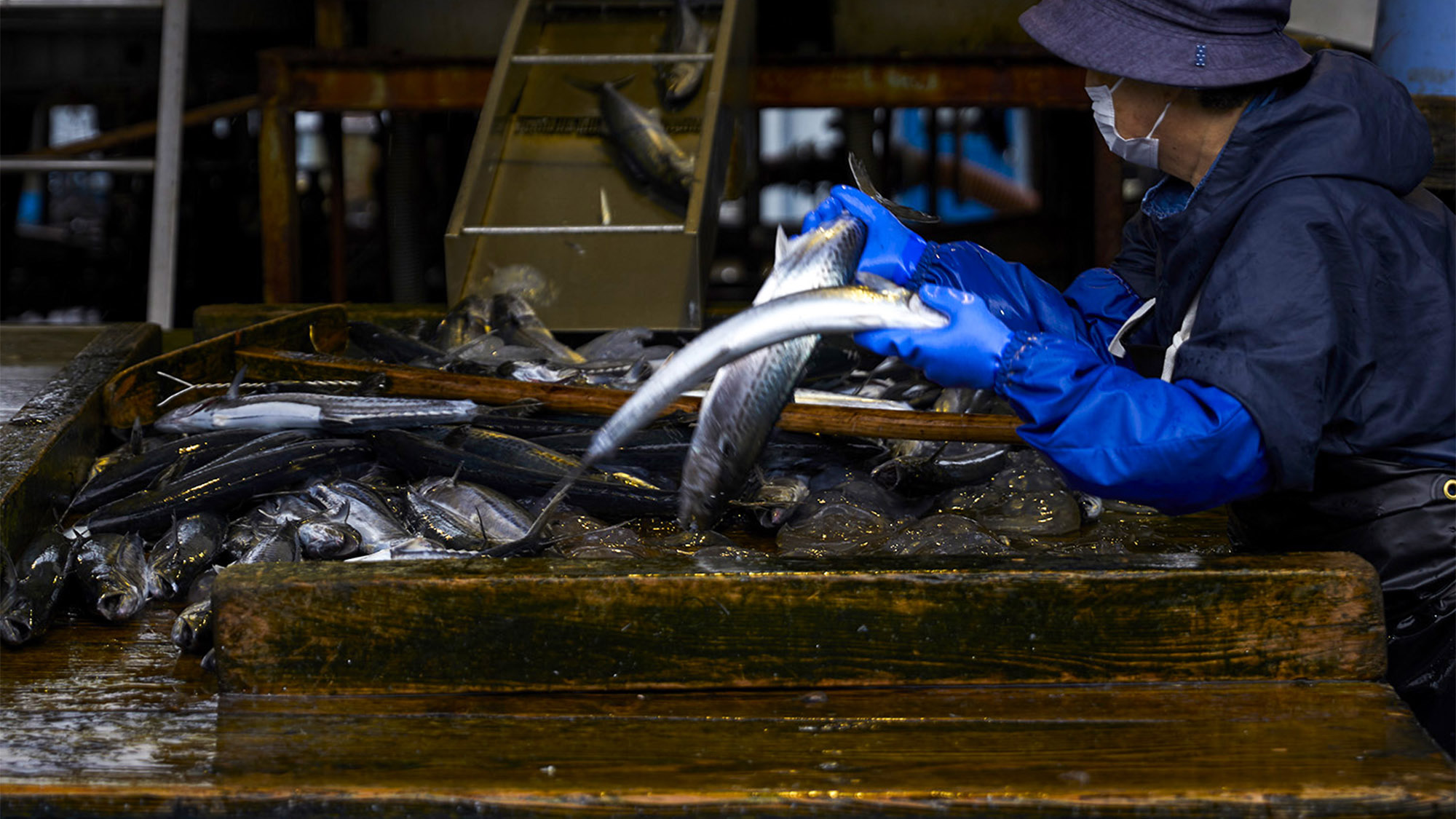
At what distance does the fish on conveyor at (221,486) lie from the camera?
3055 mm

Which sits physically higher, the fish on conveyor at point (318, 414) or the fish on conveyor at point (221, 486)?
the fish on conveyor at point (318, 414)

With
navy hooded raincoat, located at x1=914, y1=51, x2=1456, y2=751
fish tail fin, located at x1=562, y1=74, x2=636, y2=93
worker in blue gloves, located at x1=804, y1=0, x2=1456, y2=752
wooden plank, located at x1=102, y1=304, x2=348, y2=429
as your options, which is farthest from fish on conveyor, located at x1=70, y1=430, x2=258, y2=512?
fish tail fin, located at x1=562, y1=74, x2=636, y2=93

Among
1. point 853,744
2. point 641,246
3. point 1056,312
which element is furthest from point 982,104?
point 853,744

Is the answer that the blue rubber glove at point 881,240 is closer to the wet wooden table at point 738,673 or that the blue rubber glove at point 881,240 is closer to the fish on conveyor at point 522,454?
the wet wooden table at point 738,673

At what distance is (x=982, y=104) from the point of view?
20.9 ft

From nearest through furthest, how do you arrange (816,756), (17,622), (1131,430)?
(816,756), (1131,430), (17,622)

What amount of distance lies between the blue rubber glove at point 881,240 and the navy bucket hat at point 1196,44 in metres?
0.49

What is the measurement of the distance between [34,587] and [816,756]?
1899 mm

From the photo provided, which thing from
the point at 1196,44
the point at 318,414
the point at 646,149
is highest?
the point at 1196,44

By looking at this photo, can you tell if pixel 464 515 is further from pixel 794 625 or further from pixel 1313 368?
pixel 1313 368

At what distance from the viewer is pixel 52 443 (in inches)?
128

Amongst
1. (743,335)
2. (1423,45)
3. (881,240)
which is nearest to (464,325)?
(881,240)

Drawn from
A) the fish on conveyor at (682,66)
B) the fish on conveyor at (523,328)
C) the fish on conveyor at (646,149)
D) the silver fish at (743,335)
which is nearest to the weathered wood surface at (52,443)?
the fish on conveyor at (523,328)

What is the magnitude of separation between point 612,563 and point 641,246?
3.31 metres
